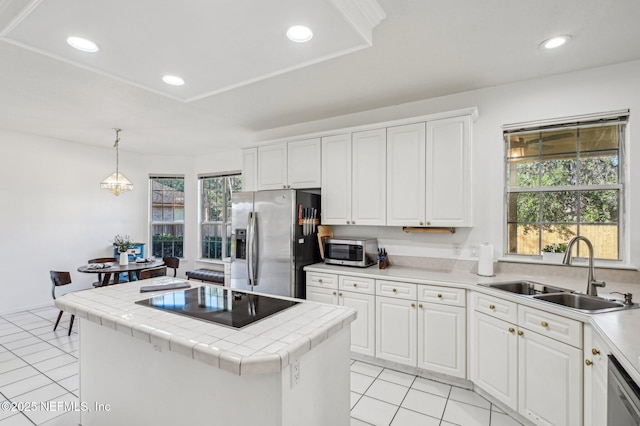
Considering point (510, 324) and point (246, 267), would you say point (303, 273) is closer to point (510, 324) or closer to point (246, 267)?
point (246, 267)

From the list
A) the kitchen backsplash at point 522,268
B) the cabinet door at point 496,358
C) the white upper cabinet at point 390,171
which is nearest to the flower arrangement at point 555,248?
the kitchen backsplash at point 522,268

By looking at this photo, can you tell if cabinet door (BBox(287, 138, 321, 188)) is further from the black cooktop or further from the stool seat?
the stool seat

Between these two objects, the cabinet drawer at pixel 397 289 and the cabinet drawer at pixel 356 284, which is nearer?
the cabinet drawer at pixel 397 289

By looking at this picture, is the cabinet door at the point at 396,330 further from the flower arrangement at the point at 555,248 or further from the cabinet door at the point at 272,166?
the cabinet door at the point at 272,166

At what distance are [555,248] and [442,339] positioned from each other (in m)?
1.36

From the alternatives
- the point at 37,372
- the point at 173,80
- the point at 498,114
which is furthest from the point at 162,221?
the point at 498,114

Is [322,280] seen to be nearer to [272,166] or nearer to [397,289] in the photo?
[397,289]

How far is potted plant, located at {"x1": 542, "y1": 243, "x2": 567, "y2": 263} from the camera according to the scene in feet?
9.00

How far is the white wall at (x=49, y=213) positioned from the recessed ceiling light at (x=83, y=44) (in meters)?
3.86

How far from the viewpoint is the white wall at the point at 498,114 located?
2576 mm

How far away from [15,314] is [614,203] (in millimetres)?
7400

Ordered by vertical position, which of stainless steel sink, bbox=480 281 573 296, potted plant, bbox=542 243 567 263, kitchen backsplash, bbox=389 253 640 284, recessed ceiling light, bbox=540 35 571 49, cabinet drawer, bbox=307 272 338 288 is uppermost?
recessed ceiling light, bbox=540 35 571 49

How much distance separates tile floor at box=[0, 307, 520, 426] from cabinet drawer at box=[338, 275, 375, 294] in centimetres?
75

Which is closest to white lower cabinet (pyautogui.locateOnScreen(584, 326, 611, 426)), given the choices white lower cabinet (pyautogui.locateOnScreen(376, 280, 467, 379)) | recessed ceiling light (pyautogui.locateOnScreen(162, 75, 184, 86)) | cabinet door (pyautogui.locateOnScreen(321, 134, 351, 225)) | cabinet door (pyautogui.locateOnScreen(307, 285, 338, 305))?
white lower cabinet (pyautogui.locateOnScreen(376, 280, 467, 379))
